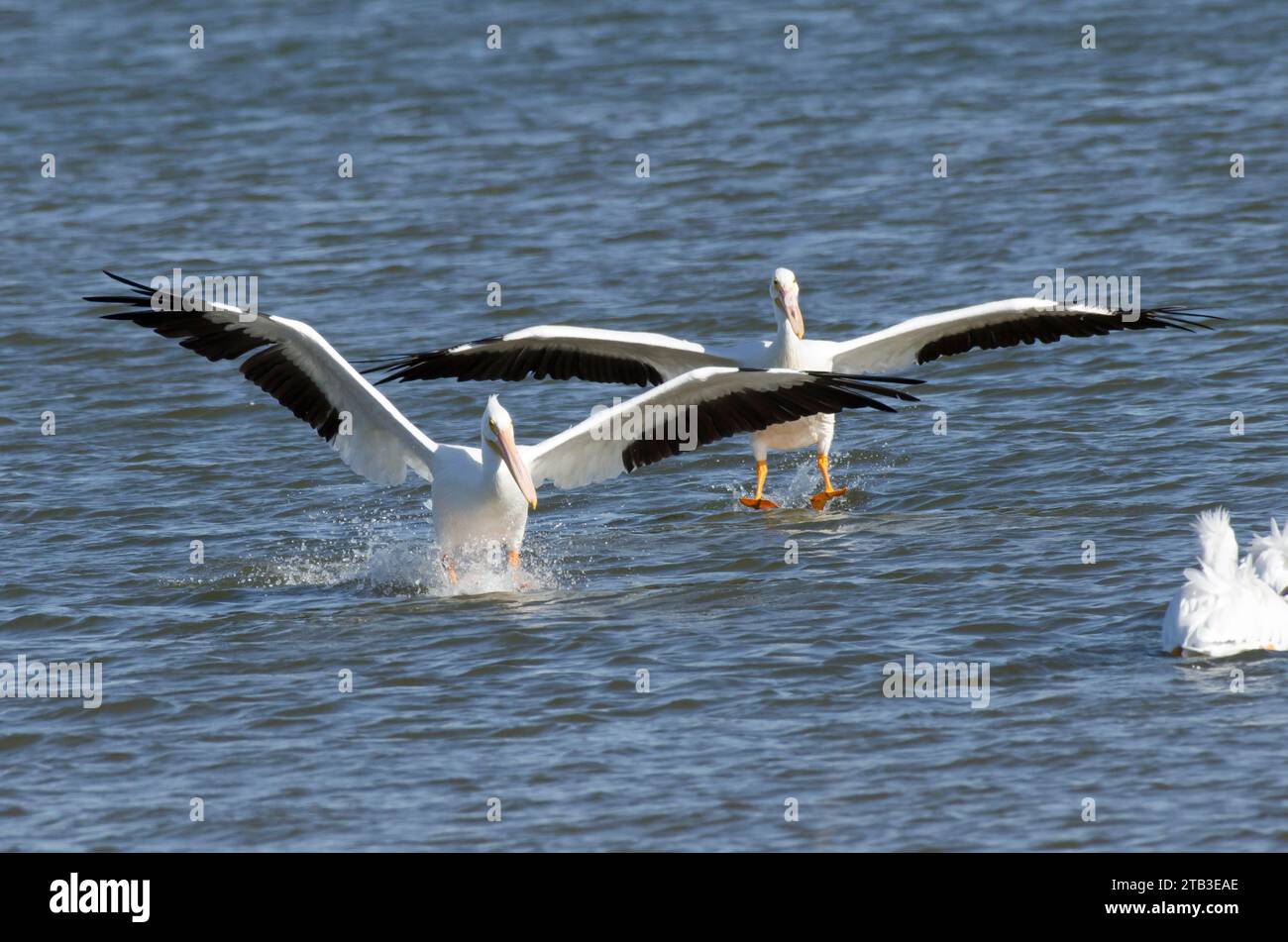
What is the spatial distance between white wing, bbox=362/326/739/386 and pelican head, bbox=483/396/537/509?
56.2 inches

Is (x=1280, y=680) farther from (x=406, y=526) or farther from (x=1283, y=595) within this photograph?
(x=406, y=526)

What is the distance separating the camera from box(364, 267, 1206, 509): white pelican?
11398 mm

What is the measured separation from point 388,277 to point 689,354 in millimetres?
5961

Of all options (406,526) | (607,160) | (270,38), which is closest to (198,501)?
(406,526)

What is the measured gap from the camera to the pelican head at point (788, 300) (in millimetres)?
11539

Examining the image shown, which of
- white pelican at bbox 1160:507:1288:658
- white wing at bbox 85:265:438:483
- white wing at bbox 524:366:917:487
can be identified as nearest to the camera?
white pelican at bbox 1160:507:1288:658

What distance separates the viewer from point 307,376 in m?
10.5

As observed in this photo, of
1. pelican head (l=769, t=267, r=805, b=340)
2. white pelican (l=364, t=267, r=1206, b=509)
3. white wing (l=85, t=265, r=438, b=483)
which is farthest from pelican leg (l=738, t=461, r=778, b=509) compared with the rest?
white wing (l=85, t=265, r=438, b=483)

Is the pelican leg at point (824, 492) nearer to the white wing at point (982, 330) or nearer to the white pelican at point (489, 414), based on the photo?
the white wing at point (982, 330)

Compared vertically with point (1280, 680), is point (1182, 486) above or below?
above

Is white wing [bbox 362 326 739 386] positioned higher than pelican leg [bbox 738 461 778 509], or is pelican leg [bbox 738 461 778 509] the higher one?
white wing [bbox 362 326 739 386]

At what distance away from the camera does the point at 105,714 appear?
8555mm

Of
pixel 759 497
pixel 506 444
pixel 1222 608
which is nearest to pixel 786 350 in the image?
pixel 759 497

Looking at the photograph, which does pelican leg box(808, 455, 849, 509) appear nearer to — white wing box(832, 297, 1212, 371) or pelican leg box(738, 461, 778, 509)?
pelican leg box(738, 461, 778, 509)
